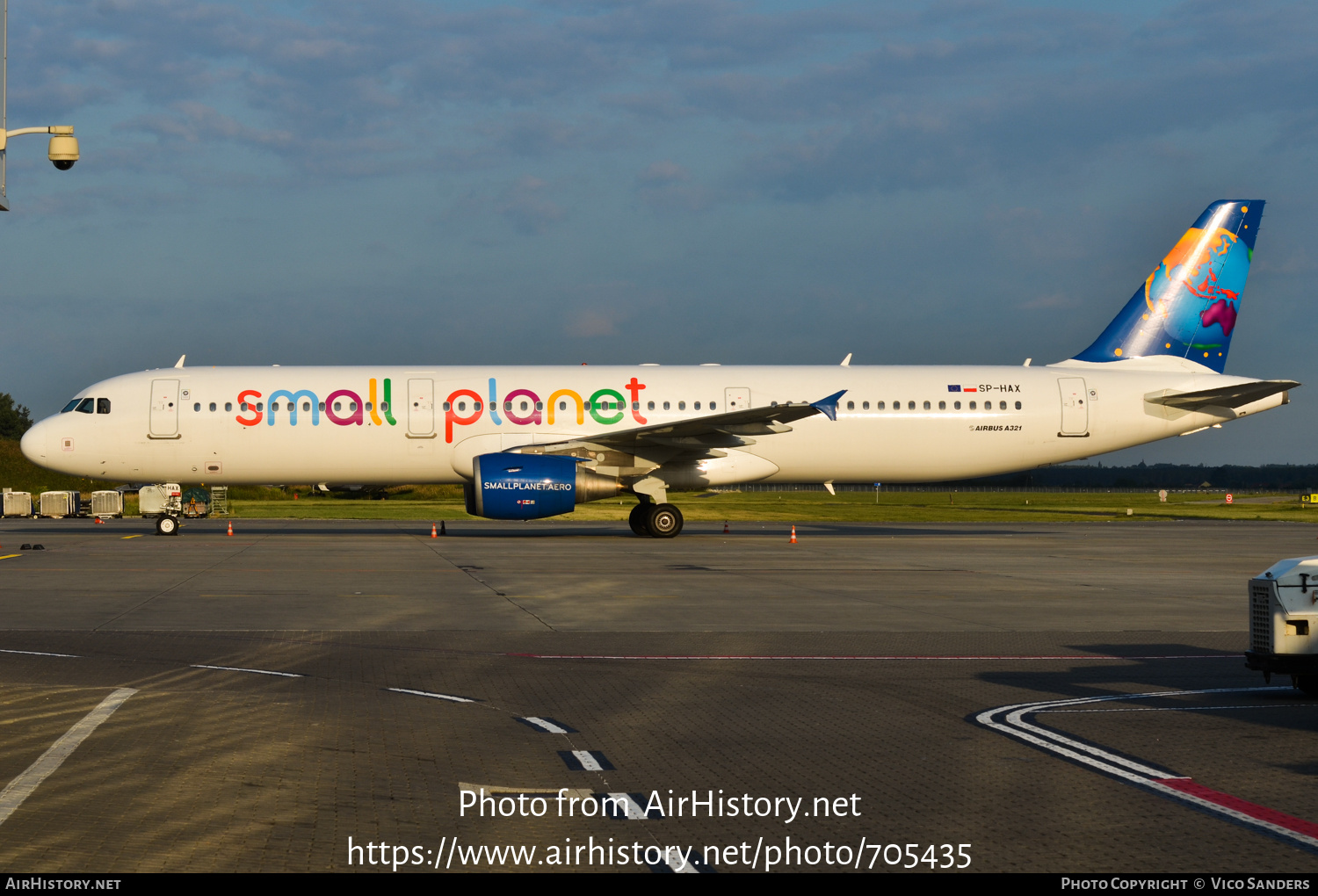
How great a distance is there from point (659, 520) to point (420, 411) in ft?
21.7

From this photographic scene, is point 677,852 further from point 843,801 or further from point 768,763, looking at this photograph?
point 768,763

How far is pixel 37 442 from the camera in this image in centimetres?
2941

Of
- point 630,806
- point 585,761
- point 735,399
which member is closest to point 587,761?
point 585,761

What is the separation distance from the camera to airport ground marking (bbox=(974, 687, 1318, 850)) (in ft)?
18.7

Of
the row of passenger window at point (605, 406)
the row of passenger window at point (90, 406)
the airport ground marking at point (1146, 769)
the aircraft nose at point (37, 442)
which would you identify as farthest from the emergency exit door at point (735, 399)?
the airport ground marking at point (1146, 769)

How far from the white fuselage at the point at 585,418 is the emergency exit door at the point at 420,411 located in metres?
0.03

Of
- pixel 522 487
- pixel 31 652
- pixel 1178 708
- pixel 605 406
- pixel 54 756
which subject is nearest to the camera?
pixel 54 756

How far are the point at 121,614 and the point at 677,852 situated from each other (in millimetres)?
11493

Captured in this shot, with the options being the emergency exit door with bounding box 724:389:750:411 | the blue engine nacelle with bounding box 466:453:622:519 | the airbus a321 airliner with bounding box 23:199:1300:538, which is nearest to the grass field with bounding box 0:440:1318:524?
the emergency exit door with bounding box 724:389:750:411

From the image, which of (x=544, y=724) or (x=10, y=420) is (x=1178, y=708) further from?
(x=10, y=420)

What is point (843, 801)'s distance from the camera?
618 cm

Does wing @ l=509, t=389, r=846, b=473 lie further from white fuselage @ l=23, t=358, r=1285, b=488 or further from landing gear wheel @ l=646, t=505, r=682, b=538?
landing gear wheel @ l=646, t=505, r=682, b=538

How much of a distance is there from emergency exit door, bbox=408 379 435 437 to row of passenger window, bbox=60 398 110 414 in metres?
7.70

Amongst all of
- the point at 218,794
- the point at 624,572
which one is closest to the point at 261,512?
the point at 624,572
